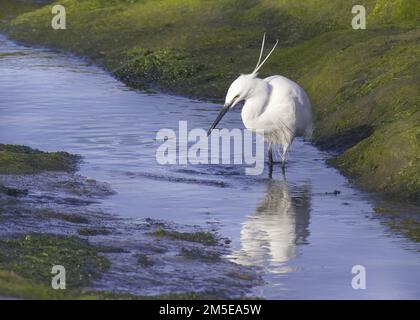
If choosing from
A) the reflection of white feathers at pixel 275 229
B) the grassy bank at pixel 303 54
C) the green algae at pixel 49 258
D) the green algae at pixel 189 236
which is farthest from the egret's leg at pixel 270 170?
the green algae at pixel 49 258

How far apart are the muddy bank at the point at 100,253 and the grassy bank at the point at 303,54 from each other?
3168 millimetres

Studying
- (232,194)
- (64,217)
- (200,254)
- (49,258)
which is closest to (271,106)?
(232,194)

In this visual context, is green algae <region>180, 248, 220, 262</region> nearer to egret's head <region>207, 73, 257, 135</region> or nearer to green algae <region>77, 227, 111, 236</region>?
green algae <region>77, 227, 111, 236</region>

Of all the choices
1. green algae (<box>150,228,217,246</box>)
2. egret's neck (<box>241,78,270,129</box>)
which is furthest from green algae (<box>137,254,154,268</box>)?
egret's neck (<box>241,78,270,129</box>)

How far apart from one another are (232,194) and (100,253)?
10.4 feet

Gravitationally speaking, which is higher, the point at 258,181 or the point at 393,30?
the point at 393,30

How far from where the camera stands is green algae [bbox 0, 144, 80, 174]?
1297 centimetres

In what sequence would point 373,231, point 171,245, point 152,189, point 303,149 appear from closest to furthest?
1. point 171,245
2. point 373,231
3. point 152,189
4. point 303,149

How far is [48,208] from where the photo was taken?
11297 millimetres

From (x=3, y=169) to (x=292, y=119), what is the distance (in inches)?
140

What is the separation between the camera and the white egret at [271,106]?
13.4m

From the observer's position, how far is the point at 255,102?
530 inches

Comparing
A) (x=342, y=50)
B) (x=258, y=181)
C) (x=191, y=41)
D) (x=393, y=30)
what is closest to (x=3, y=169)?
(x=258, y=181)
